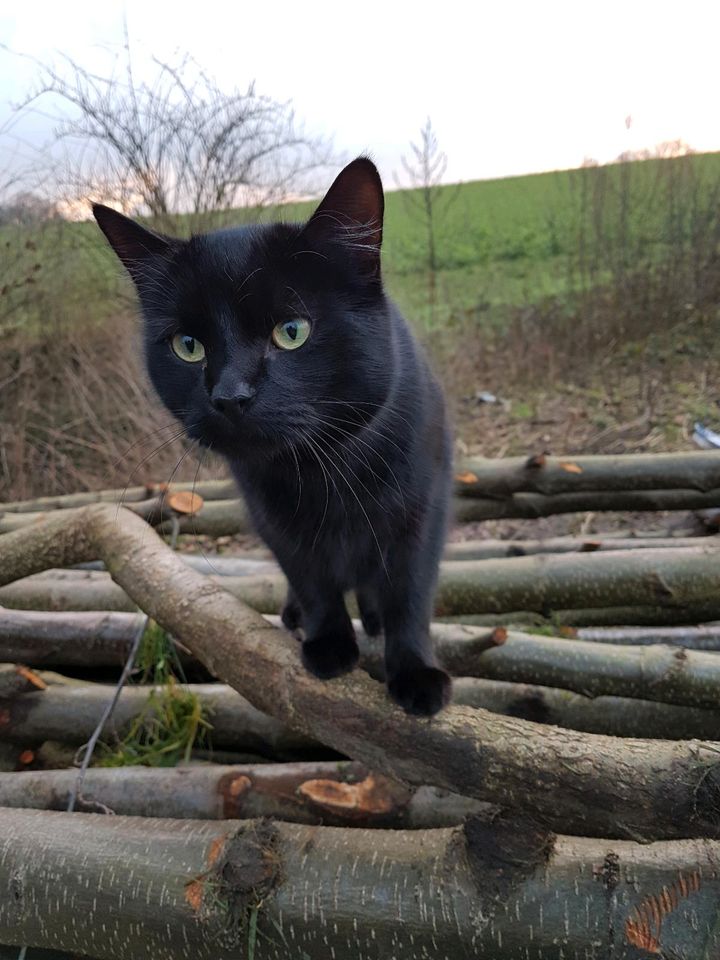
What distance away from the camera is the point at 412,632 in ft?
4.02

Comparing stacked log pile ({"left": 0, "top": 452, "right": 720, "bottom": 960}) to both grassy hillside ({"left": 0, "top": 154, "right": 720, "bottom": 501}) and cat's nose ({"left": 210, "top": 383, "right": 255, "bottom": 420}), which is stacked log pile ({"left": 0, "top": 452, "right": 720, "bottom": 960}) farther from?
grassy hillside ({"left": 0, "top": 154, "right": 720, "bottom": 501})

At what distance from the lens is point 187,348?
1113 mm

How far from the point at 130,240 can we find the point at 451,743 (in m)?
1.00

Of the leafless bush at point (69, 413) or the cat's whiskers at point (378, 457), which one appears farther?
the leafless bush at point (69, 413)

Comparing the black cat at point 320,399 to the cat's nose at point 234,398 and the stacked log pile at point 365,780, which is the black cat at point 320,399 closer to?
the cat's nose at point 234,398

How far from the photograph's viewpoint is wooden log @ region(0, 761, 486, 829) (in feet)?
3.91

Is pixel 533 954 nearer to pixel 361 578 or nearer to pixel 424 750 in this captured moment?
pixel 424 750

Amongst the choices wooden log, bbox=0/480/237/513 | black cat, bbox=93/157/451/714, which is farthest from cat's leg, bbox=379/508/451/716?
wooden log, bbox=0/480/237/513

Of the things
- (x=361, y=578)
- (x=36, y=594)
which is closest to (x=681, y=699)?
(x=361, y=578)

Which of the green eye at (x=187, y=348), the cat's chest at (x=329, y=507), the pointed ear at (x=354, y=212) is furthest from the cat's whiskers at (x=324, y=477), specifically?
the pointed ear at (x=354, y=212)

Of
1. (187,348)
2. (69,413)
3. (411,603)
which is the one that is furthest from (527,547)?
(69,413)

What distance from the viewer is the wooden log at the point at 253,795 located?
1.19 metres

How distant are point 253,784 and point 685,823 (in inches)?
30.3

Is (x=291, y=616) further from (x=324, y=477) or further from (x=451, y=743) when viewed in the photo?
(x=451, y=743)
